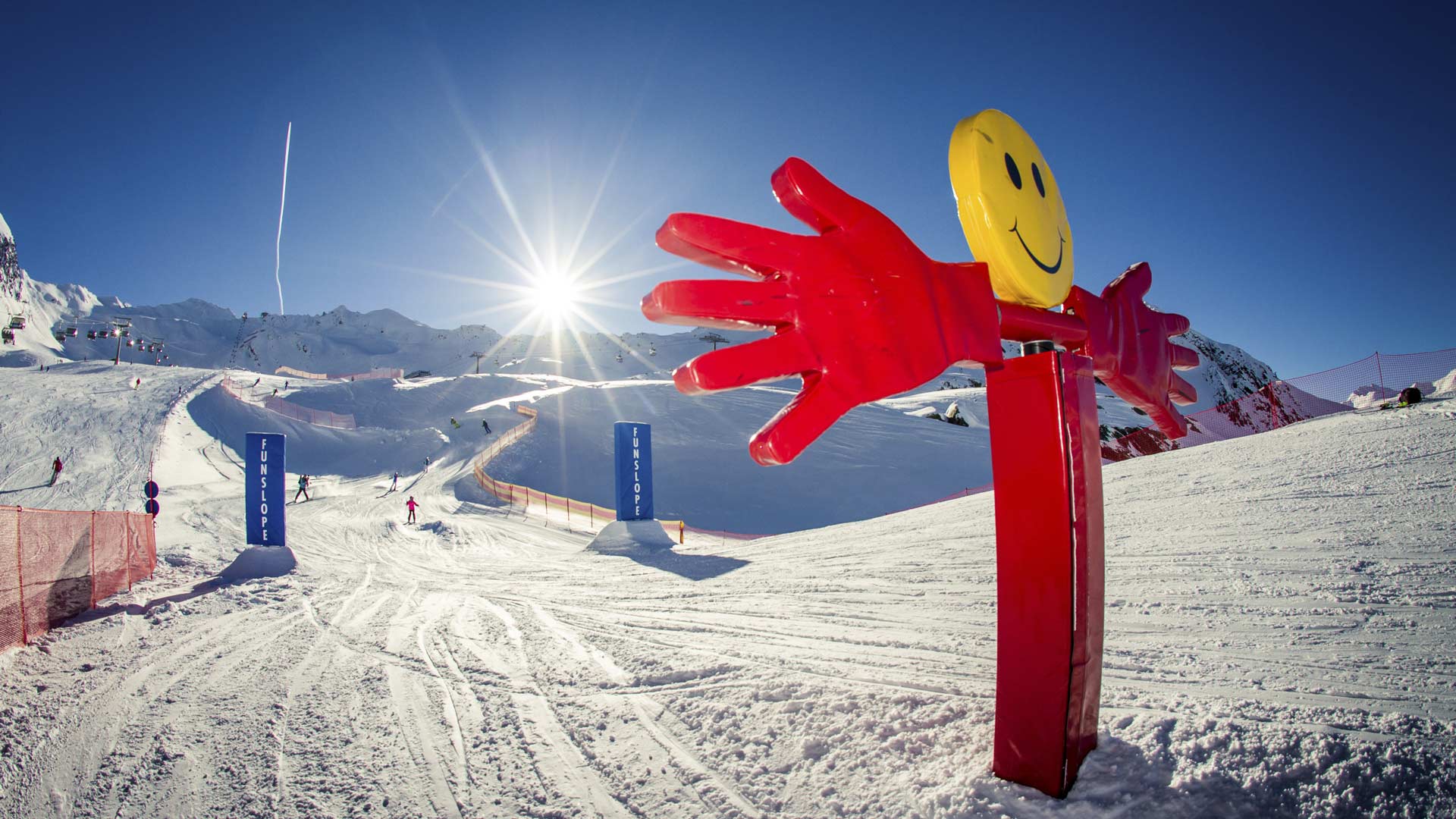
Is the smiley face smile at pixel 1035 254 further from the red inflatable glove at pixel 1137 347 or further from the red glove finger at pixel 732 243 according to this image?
the red glove finger at pixel 732 243

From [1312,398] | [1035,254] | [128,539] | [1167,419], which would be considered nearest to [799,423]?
[1035,254]

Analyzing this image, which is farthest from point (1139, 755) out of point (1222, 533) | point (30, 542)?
point (30, 542)

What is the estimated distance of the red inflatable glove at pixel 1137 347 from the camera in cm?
295

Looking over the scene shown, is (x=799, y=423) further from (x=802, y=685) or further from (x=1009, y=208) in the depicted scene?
(x=802, y=685)

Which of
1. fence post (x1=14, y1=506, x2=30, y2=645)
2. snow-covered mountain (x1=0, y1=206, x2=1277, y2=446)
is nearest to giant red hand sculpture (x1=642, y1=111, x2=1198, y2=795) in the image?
fence post (x1=14, y1=506, x2=30, y2=645)

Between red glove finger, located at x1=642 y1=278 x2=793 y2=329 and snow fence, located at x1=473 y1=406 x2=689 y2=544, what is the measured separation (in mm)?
15693

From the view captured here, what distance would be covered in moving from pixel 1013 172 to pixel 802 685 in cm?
341

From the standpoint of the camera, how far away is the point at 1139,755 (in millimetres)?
2641

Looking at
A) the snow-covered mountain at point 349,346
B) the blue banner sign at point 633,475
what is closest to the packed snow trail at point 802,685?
the blue banner sign at point 633,475

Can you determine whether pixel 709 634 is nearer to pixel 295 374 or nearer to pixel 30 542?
pixel 30 542

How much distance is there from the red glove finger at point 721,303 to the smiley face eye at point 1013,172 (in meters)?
1.17

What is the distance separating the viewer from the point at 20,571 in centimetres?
631

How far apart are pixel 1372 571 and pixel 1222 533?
1810 mm

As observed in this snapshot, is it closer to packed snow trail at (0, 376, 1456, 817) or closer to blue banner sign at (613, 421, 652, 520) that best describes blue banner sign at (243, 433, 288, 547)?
packed snow trail at (0, 376, 1456, 817)
